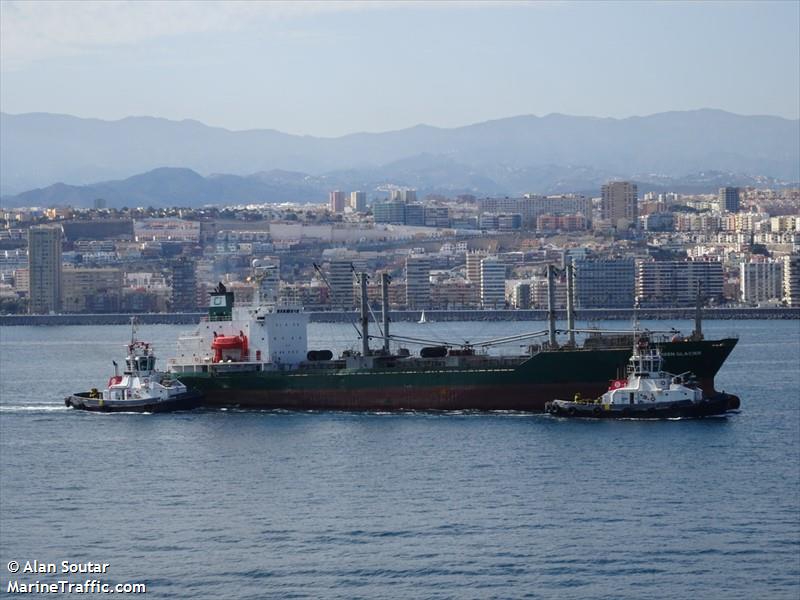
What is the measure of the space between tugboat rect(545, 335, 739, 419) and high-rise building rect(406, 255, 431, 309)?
3479 inches

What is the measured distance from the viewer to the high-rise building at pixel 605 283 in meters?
122

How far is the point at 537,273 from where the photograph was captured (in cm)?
14175

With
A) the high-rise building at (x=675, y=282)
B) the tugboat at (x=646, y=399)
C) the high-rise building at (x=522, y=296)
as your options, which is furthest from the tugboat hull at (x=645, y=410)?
the high-rise building at (x=675, y=282)

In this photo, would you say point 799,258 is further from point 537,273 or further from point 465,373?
point 465,373

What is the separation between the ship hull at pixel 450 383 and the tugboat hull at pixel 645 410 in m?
1.15

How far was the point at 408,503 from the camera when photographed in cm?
2833

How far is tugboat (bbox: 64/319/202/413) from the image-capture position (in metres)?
43.7

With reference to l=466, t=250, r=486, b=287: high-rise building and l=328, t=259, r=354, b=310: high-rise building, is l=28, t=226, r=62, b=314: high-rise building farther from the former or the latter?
l=466, t=250, r=486, b=287: high-rise building

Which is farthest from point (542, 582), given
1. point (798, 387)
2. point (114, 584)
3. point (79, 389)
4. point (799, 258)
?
point (799, 258)

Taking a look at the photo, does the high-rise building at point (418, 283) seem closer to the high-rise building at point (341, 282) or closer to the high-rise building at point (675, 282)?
the high-rise building at point (341, 282)

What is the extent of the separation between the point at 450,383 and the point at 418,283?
9083 cm

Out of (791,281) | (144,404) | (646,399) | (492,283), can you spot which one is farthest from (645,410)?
(492,283)

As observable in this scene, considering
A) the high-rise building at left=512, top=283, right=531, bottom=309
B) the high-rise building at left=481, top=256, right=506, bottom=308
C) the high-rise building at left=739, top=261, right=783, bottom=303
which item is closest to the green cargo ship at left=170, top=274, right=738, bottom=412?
the high-rise building at left=512, top=283, right=531, bottom=309

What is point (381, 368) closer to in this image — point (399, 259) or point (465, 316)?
point (465, 316)
